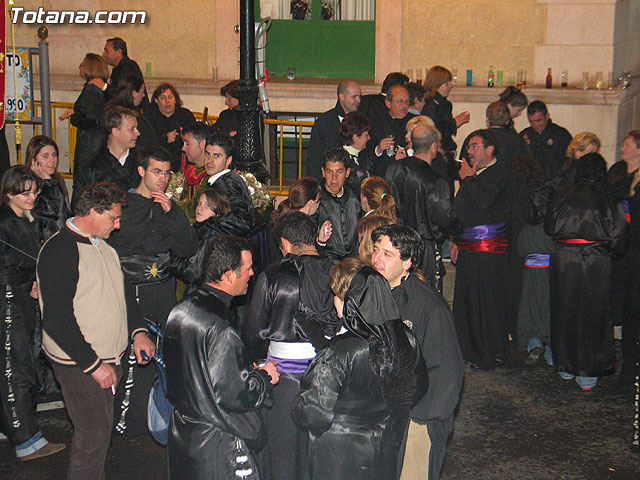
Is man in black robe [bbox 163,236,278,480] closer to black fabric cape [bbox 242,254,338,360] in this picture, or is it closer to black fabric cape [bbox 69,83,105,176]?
black fabric cape [bbox 242,254,338,360]

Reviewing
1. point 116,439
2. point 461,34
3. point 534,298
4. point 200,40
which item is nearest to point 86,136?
point 116,439

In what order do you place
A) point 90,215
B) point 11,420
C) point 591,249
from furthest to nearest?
point 591,249
point 11,420
point 90,215

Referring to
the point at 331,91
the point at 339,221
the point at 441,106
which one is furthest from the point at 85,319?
the point at 331,91

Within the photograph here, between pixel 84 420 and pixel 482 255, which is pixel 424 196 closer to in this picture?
pixel 482 255

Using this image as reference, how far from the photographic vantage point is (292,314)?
5.39 meters

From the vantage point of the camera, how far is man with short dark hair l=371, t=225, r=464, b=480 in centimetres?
488

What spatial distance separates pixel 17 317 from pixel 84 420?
156 centimetres

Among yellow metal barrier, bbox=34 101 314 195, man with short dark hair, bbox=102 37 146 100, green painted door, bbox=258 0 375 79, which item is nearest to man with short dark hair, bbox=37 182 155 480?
man with short dark hair, bbox=102 37 146 100

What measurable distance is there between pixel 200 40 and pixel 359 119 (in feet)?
25.2

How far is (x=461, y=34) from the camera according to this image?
15078 millimetres

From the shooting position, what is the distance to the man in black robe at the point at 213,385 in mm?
4480

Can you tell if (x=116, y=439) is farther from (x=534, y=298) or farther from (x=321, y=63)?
(x=321, y=63)

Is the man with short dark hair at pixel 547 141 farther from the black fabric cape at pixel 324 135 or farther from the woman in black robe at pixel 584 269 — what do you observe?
the woman in black robe at pixel 584 269

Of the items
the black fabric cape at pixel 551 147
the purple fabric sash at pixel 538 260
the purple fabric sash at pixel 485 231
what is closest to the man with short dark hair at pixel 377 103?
the black fabric cape at pixel 551 147
